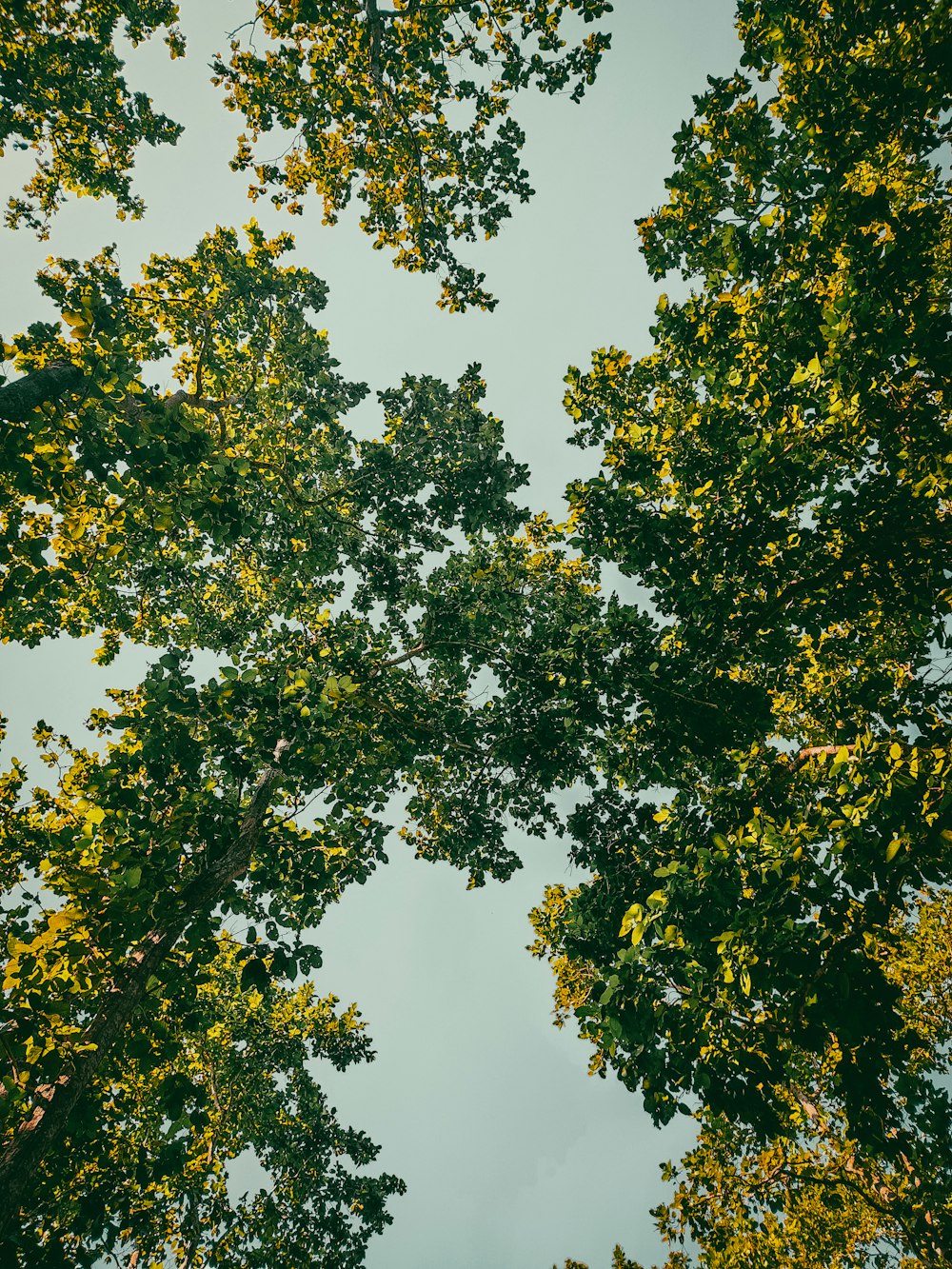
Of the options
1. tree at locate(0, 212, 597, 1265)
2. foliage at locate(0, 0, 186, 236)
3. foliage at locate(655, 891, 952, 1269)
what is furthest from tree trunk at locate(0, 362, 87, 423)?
foliage at locate(655, 891, 952, 1269)

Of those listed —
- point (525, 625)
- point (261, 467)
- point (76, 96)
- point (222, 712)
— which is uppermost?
point (76, 96)

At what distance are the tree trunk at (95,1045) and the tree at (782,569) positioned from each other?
4.33 metres

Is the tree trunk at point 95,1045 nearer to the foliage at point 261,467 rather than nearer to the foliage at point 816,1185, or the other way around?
the foliage at point 261,467

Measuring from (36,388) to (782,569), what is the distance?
8.87 meters

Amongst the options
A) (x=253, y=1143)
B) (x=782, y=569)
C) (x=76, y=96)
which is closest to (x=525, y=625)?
(x=782, y=569)

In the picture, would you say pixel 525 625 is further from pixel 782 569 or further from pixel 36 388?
pixel 36 388

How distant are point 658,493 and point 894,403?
2277 millimetres

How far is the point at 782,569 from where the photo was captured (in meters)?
5.39

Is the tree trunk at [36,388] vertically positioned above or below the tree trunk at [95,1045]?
above

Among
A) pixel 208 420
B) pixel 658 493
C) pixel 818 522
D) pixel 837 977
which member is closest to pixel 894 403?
pixel 818 522

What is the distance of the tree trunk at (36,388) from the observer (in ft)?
20.5

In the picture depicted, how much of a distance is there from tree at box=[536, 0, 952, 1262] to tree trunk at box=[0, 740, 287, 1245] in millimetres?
4325

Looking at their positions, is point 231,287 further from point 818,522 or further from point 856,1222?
point 856,1222

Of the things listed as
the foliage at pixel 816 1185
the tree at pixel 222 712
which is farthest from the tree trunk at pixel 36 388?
the foliage at pixel 816 1185
